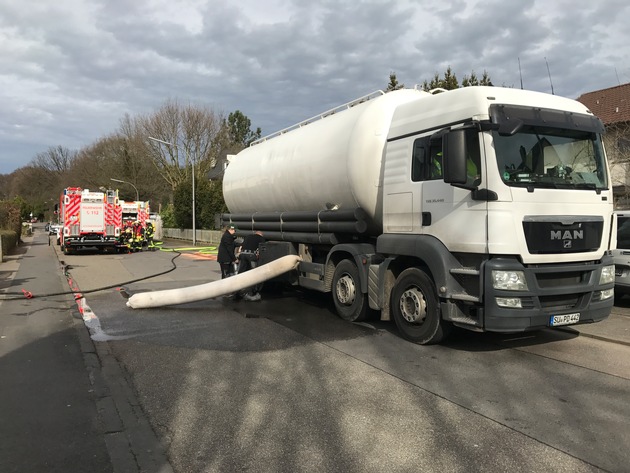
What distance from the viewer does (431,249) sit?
607 centimetres

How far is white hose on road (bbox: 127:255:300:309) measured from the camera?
→ 943cm

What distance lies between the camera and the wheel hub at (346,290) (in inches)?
309

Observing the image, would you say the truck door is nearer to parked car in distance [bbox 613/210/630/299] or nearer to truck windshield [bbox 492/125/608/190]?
truck windshield [bbox 492/125/608/190]

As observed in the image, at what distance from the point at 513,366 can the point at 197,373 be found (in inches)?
141

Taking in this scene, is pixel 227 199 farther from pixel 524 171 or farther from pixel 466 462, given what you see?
pixel 466 462

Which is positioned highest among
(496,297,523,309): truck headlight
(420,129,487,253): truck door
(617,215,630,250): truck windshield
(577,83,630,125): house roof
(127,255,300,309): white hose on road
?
(577,83,630,125): house roof

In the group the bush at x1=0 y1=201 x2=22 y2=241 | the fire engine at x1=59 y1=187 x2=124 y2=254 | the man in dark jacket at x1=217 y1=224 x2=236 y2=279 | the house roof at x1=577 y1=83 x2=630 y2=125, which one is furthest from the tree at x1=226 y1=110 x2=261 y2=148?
the man in dark jacket at x1=217 y1=224 x2=236 y2=279

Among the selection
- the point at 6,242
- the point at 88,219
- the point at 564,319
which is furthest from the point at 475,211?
the point at 6,242

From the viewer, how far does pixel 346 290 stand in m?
7.99

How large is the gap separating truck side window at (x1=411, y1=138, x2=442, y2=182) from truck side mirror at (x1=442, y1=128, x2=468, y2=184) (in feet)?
1.66

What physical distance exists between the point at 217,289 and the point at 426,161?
502cm

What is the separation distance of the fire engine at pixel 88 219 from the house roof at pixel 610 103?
23.6m

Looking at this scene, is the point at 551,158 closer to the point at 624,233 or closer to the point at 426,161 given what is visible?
the point at 426,161

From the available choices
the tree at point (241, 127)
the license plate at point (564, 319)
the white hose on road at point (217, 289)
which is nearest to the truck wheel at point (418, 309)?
the license plate at point (564, 319)
